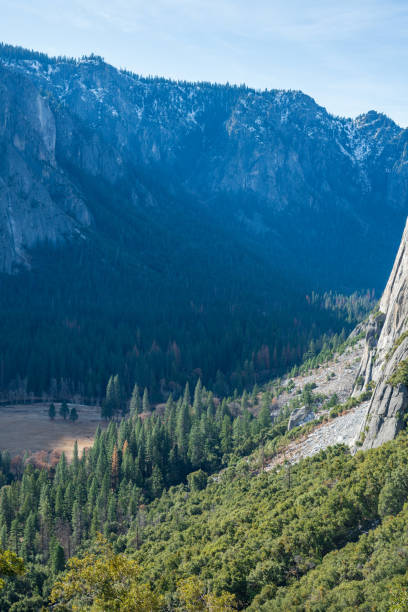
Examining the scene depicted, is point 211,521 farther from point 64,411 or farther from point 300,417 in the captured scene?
point 64,411

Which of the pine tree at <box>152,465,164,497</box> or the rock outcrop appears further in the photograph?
the rock outcrop

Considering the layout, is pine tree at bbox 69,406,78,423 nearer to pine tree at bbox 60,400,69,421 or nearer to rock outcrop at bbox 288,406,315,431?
pine tree at bbox 60,400,69,421

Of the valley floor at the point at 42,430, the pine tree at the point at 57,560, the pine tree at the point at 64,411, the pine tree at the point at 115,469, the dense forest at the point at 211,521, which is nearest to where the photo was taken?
the dense forest at the point at 211,521

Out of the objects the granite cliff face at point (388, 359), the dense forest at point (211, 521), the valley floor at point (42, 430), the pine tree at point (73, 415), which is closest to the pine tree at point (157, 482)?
the dense forest at point (211, 521)

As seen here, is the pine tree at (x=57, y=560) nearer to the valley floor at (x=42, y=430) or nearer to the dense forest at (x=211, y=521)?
the dense forest at (x=211, y=521)

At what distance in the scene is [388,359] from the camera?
8631 centimetres

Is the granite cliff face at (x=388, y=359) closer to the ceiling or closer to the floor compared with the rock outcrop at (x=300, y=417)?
closer to the ceiling

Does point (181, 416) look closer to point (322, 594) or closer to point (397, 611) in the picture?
point (322, 594)

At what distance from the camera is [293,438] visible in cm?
10881

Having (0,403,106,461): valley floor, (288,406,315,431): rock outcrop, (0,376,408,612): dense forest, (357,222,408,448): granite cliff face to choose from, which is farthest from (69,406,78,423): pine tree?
(357,222,408,448): granite cliff face

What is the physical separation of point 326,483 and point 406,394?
1496 cm

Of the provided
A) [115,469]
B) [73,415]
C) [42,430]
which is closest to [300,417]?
→ [115,469]

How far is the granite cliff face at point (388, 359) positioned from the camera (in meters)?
72.4

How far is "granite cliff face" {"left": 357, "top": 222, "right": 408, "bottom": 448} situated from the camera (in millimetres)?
72438
